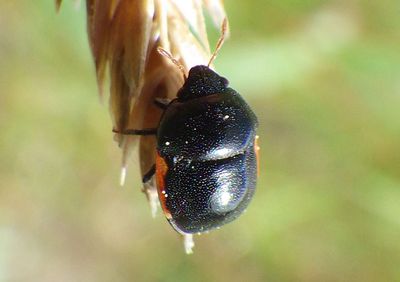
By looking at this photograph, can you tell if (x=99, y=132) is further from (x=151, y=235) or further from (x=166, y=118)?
(x=166, y=118)

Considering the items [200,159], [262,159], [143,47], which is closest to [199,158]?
[200,159]

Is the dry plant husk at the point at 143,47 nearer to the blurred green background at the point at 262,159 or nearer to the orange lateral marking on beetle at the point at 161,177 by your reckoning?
the orange lateral marking on beetle at the point at 161,177

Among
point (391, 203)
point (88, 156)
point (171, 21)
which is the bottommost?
point (88, 156)

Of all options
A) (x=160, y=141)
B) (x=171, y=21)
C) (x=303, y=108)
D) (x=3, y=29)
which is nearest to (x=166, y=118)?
(x=160, y=141)

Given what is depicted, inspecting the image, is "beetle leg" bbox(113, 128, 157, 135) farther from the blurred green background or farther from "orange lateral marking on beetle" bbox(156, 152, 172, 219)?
the blurred green background

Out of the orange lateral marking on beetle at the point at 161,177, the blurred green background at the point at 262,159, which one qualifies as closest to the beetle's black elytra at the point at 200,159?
the orange lateral marking on beetle at the point at 161,177

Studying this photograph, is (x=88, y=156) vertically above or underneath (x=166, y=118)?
underneath

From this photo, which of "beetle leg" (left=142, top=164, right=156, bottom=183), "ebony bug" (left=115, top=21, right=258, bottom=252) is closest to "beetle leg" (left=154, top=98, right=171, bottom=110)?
"ebony bug" (left=115, top=21, right=258, bottom=252)
